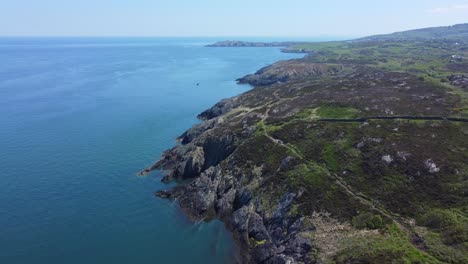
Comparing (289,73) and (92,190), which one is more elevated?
(289,73)

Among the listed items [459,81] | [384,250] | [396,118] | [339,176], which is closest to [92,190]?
[339,176]

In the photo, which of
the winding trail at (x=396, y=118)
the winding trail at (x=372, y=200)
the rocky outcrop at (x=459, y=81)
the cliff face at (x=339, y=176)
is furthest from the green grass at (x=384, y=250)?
the rocky outcrop at (x=459, y=81)

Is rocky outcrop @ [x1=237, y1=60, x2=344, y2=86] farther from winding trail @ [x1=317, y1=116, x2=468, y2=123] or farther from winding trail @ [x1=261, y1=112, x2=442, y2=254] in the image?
winding trail @ [x1=261, y1=112, x2=442, y2=254]

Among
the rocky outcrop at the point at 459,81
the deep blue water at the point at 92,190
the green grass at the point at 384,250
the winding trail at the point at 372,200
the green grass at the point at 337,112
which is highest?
→ the rocky outcrop at the point at 459,81

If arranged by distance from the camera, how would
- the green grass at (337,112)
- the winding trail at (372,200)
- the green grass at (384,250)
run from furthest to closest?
the green grass at (337,112) → the winding trail at (372,200) → the green grass at (384,250)

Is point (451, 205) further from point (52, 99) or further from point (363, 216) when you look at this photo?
point (52, 99)

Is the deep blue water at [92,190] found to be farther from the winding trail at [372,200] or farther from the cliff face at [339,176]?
the winding trail at [372,200]

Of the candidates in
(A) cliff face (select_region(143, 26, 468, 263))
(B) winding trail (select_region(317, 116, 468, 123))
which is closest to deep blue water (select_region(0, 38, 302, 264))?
(A) cliff face (select_region(143, 26, 468, 263))

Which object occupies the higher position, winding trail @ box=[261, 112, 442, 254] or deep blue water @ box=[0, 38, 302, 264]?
winding trail @ box=[261, 112, 442, 254]

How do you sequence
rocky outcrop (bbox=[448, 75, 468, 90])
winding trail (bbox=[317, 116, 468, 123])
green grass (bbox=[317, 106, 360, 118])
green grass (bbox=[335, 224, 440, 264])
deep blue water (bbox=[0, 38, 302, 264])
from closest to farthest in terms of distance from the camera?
green grass (bbox=[335, 224, 440, 264]) → deep blue water (bbox=[0, 38, 302, 264]) → winding trail (bbox=[317, 116, 468, 123]) → green grass (bbox=[317, 106, 360, 118]) → rocky outcrop (bbox=[448, 75, 468, 90])

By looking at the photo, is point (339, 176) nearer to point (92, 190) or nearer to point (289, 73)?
point (92, 190)
